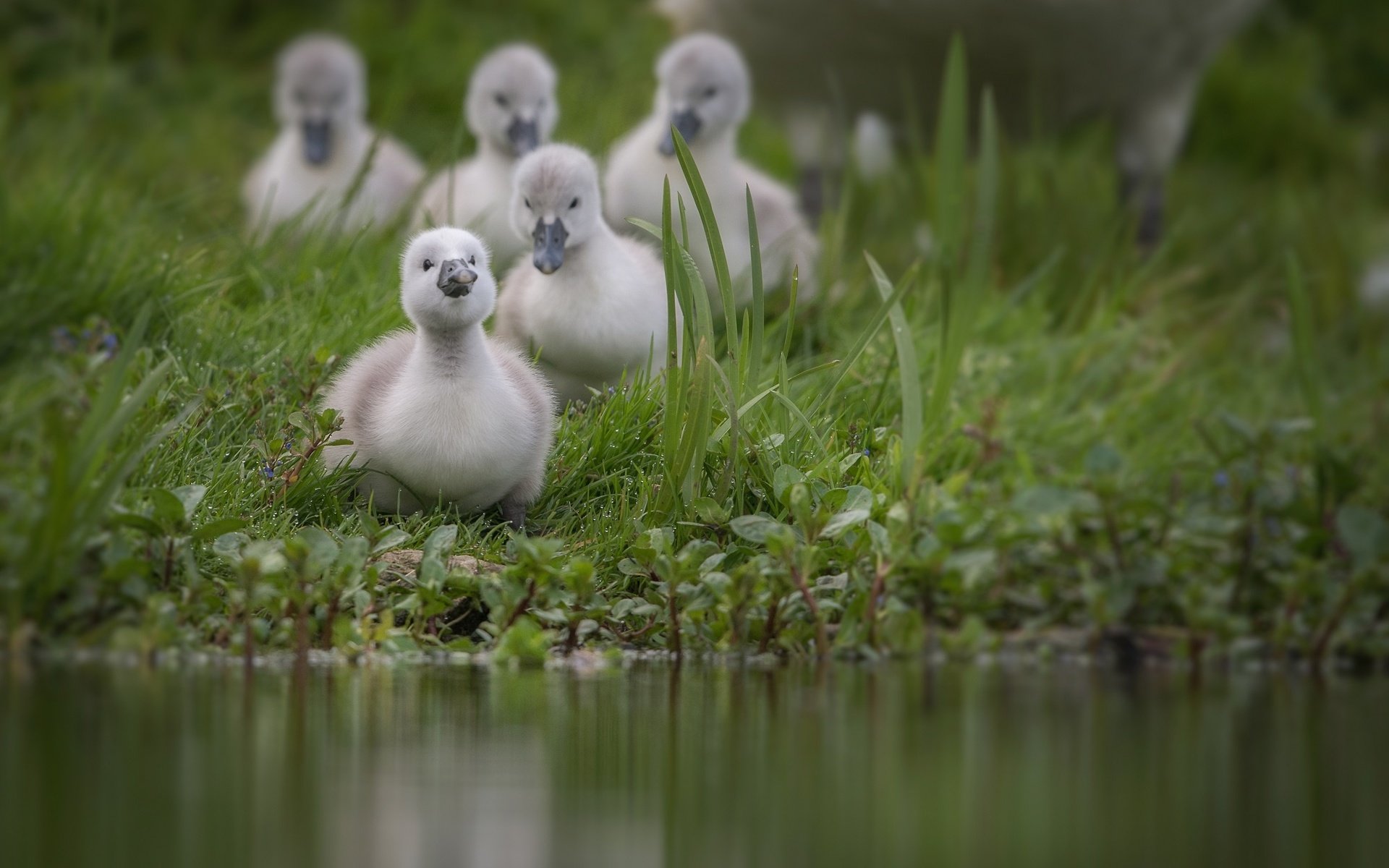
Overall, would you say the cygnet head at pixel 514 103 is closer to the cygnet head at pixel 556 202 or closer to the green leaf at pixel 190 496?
the cygnet head at pixel 556 202

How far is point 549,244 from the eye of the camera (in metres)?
3.75

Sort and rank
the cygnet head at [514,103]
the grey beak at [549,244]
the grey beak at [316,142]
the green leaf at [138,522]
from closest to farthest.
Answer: the green leaf at [138,522] < the grey beak at [549,244] < the cygnet head at [514,103] < the grey beak at [316,142]

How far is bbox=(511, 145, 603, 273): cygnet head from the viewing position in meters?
3.76

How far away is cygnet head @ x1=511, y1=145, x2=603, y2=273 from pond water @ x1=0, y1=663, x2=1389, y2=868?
143 centimetres

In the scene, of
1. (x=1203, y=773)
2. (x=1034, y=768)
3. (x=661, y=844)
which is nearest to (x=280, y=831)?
(x=661, y=844)

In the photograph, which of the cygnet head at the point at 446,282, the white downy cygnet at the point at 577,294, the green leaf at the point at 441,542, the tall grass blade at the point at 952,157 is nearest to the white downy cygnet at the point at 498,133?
the white downy cygnet at the point at 577,294

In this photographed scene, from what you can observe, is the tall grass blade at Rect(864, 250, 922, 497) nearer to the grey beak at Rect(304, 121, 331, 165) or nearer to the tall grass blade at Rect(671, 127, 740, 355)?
the tall grass blade at Rect(671, 127, 740, 355)

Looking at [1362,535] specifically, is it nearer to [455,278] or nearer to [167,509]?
[455,278]

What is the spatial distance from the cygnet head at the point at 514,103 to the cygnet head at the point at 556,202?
1172 mm

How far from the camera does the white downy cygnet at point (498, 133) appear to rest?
504 centimetres

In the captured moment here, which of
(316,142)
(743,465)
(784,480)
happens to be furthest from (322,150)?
(784,480)

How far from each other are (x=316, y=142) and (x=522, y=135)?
49.9 inches

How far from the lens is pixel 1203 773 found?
78.2 inches

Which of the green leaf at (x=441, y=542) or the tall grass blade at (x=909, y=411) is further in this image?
the tall grass blade at (x=909, y=411)
